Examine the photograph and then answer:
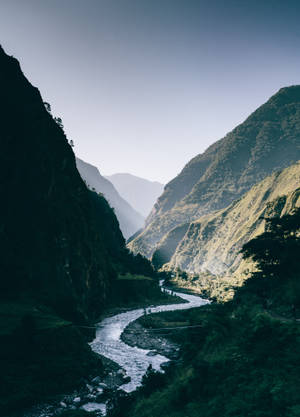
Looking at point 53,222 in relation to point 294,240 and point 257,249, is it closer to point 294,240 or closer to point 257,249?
point 257,249

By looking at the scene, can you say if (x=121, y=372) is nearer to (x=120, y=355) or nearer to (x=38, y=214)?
(x=120, y=355)

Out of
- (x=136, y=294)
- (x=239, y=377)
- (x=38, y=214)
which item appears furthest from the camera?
(x=136, y=294)

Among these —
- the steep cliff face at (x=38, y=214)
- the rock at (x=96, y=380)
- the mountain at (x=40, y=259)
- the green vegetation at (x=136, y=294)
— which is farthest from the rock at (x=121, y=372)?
the green vegetation at (x=136, y=294)

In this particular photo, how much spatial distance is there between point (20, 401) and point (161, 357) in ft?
84.5

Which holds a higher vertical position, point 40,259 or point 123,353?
point 40,259

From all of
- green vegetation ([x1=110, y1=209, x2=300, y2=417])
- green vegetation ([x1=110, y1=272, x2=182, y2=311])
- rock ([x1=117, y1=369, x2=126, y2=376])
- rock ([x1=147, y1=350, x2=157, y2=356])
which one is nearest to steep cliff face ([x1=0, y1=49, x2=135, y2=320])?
rock ([x1=147, y1=350, x2=157, y2=356])

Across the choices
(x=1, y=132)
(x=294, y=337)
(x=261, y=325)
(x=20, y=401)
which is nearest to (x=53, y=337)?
(x=20, y=401)

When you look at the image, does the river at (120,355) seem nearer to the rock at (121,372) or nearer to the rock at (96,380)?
the rock at (121,372)

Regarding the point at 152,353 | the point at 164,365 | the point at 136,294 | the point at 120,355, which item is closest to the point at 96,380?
the point at 164,365

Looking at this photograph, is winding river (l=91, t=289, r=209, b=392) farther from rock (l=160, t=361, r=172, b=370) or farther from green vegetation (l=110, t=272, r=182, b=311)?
green vegetation (l=110, t=272, r=182, b=311)

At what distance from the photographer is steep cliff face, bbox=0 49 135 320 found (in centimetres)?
6012

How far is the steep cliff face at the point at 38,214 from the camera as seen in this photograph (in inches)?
2367

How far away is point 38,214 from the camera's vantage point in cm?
6775

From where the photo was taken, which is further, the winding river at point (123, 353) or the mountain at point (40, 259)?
the winding river at point (123, 353)
